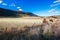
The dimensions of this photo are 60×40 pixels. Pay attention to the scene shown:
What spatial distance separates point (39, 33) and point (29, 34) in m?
0.49

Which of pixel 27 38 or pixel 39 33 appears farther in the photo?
pixel 39 33

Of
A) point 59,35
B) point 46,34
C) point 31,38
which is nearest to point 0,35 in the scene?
point 31,38

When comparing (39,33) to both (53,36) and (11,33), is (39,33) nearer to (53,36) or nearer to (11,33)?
(53,36)

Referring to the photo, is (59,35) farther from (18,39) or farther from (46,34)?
(18,39)

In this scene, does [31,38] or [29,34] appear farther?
[29,34]

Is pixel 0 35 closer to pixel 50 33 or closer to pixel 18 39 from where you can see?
pixel 18 39

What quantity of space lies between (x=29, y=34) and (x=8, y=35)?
0.98m

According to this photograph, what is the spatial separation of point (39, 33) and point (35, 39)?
0.75 metres

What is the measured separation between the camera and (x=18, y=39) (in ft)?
22.7

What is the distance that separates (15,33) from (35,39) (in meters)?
1.08

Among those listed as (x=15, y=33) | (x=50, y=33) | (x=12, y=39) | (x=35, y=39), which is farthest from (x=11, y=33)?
(x=50, y=33)

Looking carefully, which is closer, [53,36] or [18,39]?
[18,39]

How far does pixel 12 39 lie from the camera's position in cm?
686

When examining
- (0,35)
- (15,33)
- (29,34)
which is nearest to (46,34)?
(29,34)
